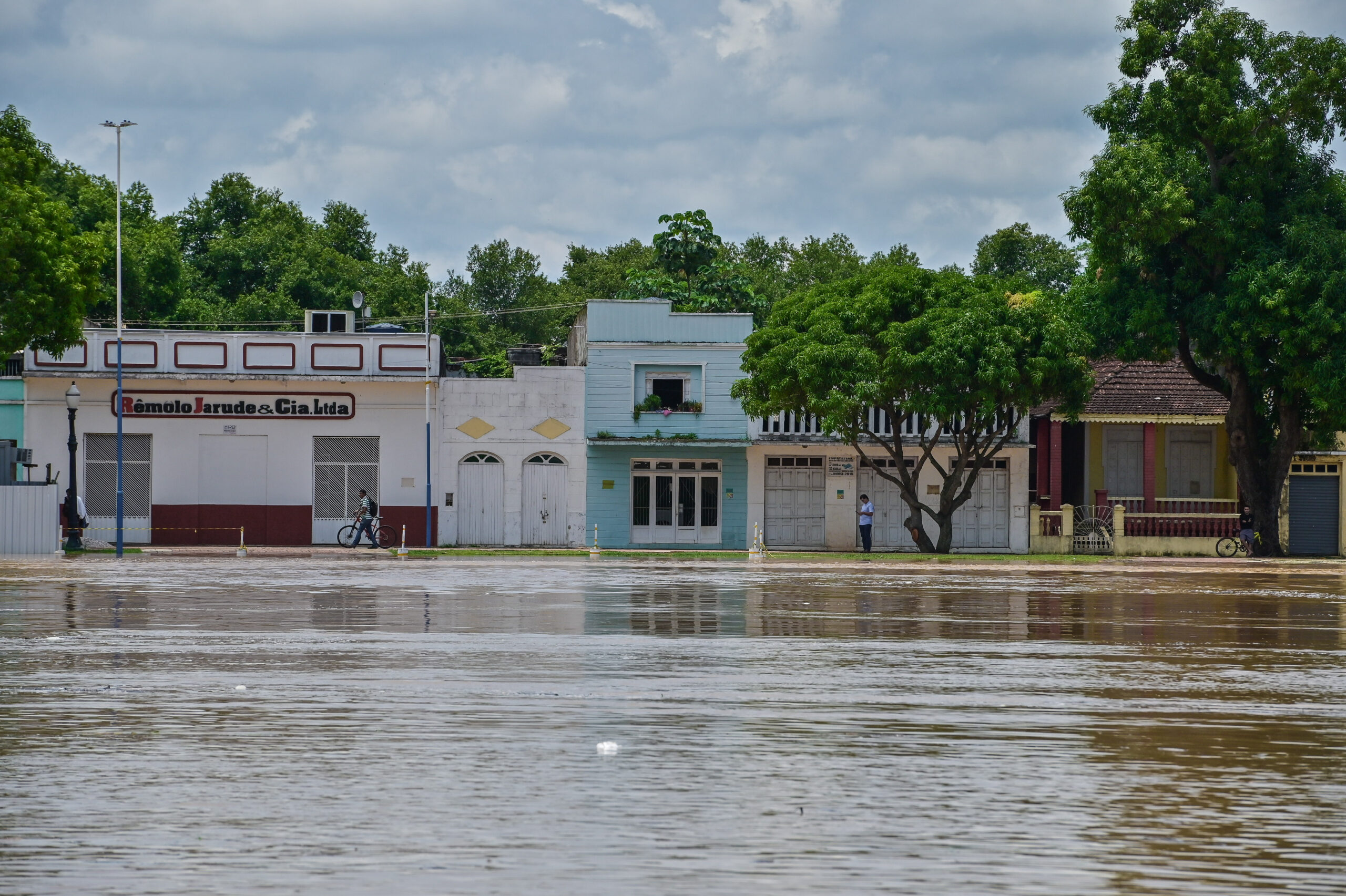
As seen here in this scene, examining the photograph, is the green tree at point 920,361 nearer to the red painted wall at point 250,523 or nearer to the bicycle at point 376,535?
the red painted wall at point 250,523

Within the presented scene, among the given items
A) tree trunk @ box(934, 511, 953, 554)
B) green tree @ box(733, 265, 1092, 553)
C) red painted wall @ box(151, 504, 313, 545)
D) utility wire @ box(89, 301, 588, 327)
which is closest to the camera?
green tree @ box(733, 265, 1092, 553)

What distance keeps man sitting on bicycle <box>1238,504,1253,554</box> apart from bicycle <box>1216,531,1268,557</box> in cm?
3

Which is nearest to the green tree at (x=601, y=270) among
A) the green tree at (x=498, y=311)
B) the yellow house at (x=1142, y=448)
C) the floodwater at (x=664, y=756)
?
the green tree at (x=498, y=311)

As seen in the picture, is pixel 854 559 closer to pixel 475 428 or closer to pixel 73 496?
pixel 475 428

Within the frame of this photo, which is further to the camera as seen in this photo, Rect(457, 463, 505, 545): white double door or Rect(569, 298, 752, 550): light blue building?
Rect(569, 298, 752, 550): light blue building

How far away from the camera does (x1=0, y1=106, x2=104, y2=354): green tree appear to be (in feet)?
111

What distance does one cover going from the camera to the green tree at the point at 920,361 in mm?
35906

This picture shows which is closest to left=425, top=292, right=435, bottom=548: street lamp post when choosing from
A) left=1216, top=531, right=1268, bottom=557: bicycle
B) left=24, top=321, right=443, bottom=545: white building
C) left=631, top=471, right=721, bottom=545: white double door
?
left=24, top=321, right=443, bottom=545: white building

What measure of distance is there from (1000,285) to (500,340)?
41.3 meters

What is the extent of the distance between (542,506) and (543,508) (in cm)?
8

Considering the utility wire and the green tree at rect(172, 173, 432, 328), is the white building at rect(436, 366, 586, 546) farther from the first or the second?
the green tree at rect(172, 173, 432, 328)

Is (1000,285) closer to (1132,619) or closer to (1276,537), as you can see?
(1276,537)

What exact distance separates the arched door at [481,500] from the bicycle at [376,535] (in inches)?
82.0

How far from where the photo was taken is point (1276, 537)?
3888 centimetres
